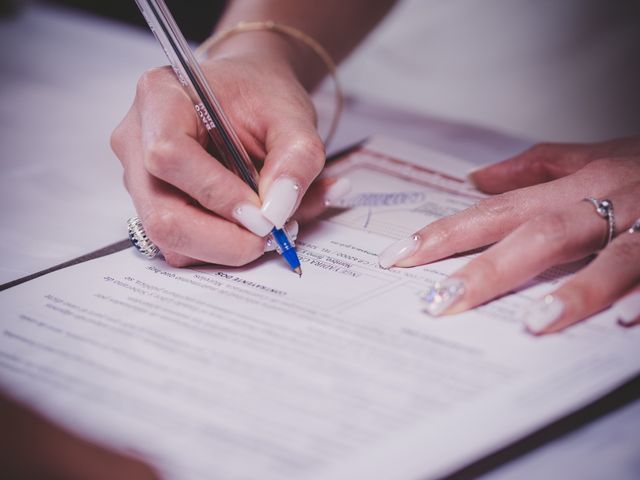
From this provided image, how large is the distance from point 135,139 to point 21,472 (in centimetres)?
32

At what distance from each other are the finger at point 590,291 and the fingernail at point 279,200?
0.70 feet

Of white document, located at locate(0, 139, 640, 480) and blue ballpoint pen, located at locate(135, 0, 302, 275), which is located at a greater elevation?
blue ballpoint pen, located at locate(135, 0, 302, 275)

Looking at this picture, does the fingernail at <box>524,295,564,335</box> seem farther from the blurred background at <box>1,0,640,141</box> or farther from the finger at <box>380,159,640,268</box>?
the blurred background at <box>1,0,640,141</box>

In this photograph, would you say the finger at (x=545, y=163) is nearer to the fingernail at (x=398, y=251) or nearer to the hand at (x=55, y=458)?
the fingernail at (x=398, y=251)

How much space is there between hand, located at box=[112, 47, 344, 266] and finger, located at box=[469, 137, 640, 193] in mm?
231

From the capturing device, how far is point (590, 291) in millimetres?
435

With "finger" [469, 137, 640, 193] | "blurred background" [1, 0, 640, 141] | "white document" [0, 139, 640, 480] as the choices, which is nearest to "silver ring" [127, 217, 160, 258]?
"white document" [0, 139, 640, 480]

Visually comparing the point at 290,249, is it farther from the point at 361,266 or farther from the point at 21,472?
the point at 21,472

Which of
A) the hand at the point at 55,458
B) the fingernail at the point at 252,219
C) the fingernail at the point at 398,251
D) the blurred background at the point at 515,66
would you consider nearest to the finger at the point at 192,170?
the fingernail at the point at 252,219

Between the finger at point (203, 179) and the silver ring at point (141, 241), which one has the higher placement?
the finger at point (203, 179)

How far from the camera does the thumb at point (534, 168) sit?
626 mm

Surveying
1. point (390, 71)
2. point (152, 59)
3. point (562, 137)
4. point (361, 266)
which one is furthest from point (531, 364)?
point (152, 59)

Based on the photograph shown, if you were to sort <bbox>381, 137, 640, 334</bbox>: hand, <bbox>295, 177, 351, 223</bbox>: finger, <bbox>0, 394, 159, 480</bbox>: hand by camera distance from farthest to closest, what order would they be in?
1. <bbox>295, 177, 351, 223</bbox>: finger
2. <bbox>381, 137, 640, 334</bbox>: hand
3. <bbox>0, 394, 159, 480</bbox>: hand

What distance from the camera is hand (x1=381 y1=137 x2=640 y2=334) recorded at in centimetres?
44
